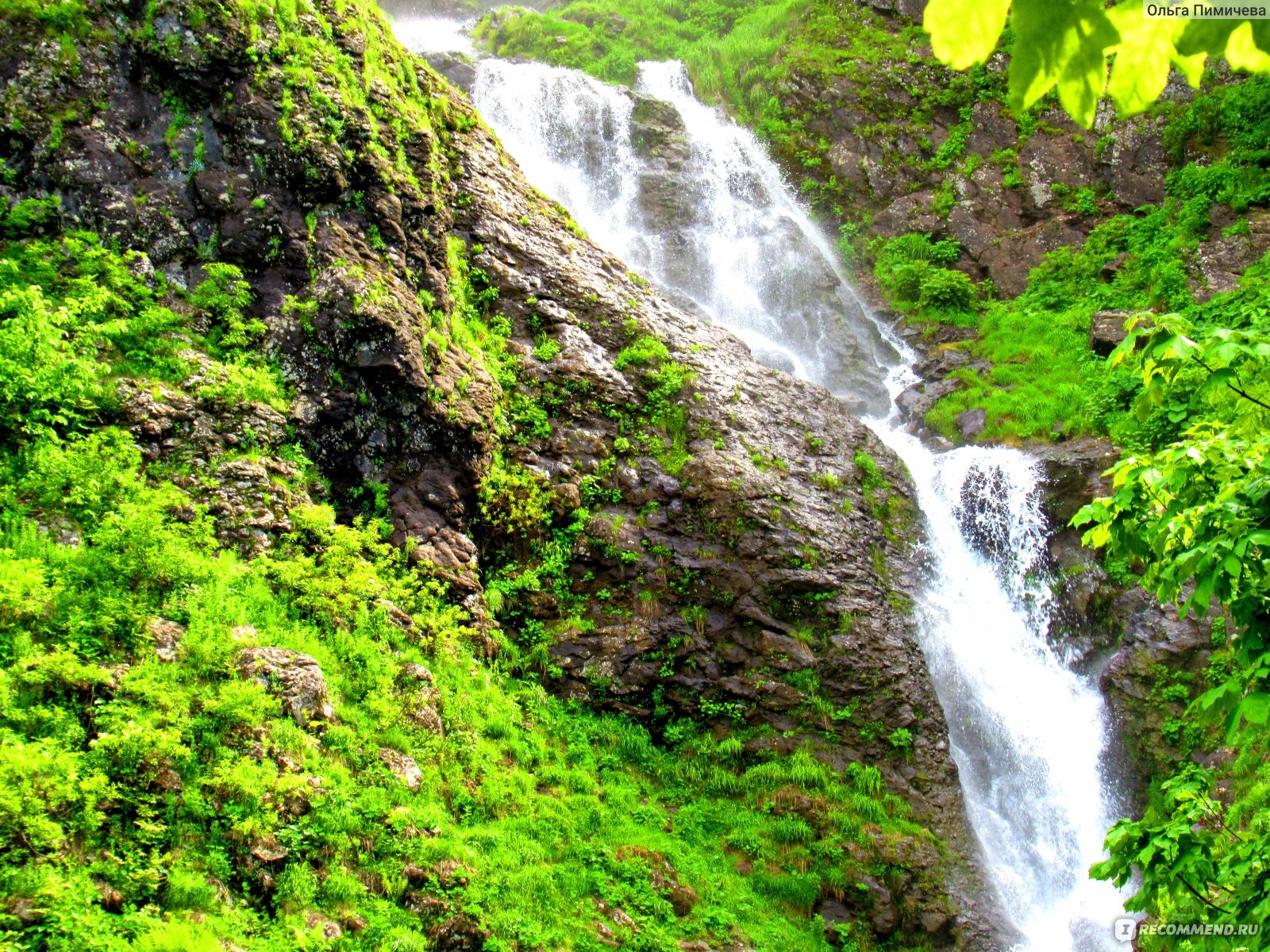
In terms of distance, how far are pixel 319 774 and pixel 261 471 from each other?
3364 mm

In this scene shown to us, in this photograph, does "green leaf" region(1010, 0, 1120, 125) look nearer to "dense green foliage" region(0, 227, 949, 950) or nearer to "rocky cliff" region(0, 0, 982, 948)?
"dense green foliage" region(0, 227, 949, 950)

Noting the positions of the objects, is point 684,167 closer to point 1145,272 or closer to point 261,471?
point 1145,272

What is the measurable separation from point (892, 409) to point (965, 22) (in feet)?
56.3

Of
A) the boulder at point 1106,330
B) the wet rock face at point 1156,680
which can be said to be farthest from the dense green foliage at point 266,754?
the boulder at point 1106,330

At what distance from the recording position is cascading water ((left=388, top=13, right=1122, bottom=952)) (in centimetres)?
1034

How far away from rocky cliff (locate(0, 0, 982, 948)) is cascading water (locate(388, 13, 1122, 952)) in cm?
119

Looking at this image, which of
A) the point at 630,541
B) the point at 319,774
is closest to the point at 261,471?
the point at 319,774

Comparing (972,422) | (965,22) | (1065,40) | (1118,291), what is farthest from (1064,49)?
(1118,291)

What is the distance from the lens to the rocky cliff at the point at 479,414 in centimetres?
858

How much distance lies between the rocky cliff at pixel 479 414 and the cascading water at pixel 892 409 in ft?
3.91

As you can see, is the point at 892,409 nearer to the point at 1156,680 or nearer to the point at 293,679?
the point at 1156,680

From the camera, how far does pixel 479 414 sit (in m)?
10.2

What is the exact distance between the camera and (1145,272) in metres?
17.4

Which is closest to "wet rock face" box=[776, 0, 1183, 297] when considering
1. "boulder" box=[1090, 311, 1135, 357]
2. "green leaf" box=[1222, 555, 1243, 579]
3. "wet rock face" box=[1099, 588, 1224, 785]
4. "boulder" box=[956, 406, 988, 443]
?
"boulder" box=[1090, 311, 1135, 357]
